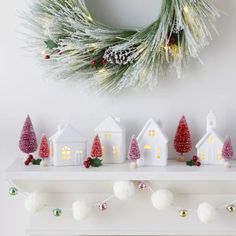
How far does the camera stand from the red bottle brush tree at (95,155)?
1.24 m

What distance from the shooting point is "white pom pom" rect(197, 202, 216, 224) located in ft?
4.04

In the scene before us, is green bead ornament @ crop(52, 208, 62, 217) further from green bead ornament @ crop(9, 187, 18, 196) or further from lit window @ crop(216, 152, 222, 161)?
lit window @ crop(216, 152, 222, 161)

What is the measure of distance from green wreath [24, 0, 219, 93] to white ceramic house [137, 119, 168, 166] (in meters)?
0.12

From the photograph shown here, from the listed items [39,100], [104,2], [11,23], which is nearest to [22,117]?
[39,100]

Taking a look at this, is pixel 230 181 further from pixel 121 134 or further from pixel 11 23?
pixel 11 23

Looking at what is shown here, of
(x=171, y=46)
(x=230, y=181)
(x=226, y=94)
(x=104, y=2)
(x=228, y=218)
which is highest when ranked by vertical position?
(x=104, y=2)

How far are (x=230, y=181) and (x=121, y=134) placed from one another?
0.98 feet

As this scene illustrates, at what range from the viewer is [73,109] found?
1371 millimetres

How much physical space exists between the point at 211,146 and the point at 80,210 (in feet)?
1.24

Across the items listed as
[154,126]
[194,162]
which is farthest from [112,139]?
[194,162]

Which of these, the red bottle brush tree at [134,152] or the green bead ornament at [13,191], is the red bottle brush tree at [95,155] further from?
the green bead ornament at [13,191]

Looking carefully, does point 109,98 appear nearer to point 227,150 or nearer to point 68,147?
point 68,147

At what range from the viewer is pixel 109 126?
4.18 feet

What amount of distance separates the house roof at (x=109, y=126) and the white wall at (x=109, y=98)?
0.09m
